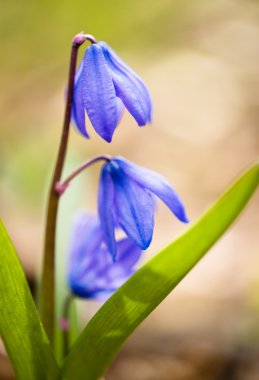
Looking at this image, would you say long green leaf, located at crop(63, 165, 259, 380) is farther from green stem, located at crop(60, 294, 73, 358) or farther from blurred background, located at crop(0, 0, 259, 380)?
blurred background, located at crop(0, 0, 259, 380)

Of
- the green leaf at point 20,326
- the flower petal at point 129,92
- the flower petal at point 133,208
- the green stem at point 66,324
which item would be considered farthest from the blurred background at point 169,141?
the flower petal at point 129,92

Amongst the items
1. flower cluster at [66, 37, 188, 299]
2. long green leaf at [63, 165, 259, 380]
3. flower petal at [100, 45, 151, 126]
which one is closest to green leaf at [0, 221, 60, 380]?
long green leaf at [63, 165, 259, 380]

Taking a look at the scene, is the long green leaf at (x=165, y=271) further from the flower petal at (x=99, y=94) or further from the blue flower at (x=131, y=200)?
the flower petal at (x=99, y=94)

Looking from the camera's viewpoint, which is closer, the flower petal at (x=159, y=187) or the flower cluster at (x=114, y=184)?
the flower cluster at (x=114, y=184)

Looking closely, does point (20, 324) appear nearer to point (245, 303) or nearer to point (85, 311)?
point (85, 311)

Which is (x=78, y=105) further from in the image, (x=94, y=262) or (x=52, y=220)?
(x=94, y=262)

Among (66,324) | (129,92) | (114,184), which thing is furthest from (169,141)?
(129,92)

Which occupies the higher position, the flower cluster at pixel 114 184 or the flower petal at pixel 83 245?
the flower cluster at pixel 114 184

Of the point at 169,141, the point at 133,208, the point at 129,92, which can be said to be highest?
the point at 129,92
